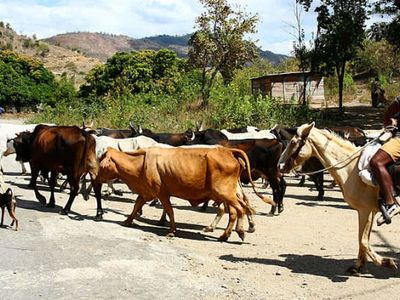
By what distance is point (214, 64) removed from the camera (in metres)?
30.0

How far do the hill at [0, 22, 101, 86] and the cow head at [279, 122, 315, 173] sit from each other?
77863 mm

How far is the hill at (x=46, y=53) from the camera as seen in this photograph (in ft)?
283

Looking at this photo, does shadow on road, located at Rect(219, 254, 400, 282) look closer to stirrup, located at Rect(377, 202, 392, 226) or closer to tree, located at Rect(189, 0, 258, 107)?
stirrup, located at Rect(377, 202, 392, 226)

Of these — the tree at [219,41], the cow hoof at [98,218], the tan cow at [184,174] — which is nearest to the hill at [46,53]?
the tree at [219,41]

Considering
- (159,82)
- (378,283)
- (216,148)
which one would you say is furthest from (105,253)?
(159,82)

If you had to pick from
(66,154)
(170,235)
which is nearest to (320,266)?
(170,235)

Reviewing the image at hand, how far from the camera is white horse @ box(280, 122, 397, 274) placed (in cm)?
755

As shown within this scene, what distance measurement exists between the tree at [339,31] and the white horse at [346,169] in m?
20.3

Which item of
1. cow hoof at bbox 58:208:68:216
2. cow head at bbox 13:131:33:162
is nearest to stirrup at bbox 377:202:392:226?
cow hoof at bbox 58:208:68:216

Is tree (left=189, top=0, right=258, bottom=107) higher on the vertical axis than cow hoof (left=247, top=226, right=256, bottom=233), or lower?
higher

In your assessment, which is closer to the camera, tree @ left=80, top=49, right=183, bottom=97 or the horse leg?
the horse leg

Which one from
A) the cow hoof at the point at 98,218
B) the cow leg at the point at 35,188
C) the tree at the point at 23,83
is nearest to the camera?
the cow hoof at the point at 98,218

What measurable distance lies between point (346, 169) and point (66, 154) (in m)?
6.05

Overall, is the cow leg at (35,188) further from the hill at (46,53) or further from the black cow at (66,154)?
the hill at (46,53)
